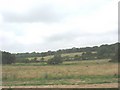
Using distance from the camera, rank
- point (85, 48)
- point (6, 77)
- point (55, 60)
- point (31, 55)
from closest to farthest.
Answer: point (6, 77) → point (55, 60) → point (31, 55) → point (85, 48)

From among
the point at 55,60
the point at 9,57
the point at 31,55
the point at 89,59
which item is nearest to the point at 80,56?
the point at 89,59

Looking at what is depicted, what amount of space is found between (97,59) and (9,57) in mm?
15455

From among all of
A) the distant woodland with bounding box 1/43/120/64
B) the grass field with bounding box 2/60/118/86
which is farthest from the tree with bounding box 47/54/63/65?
the grass field with bounding box 2/60/118/86

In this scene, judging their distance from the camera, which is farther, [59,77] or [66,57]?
[66,57]

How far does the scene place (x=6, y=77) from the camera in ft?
93.2

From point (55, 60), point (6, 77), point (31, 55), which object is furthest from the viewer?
point (31, 55)

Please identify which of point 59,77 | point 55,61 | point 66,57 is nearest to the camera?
point 59,77

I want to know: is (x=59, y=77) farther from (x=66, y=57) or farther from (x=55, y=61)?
(x=66, y=57)

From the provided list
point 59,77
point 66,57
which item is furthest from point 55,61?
point 59,77

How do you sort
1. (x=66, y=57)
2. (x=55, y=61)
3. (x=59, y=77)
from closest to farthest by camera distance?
(x=59, y=77) → (x=55, y=61) → (x=66, y=57)

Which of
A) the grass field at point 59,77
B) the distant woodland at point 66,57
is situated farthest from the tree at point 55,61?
the grass field at point 59,77

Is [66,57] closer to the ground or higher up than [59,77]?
higher up

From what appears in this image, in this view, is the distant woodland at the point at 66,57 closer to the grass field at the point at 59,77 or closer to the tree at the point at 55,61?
the tree at the point at 55,61

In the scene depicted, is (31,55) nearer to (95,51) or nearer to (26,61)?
(26,61)
